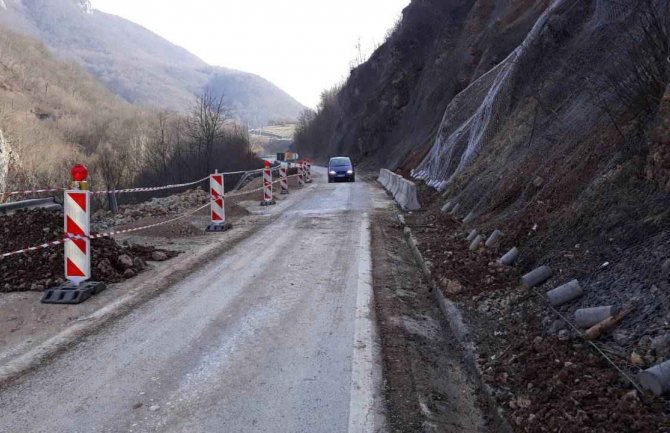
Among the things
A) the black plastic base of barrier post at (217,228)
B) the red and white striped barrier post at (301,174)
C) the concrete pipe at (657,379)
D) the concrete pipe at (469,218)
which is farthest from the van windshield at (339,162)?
the concrete pipe at (657,379)

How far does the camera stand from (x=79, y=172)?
682 cm

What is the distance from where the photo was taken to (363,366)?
4.62 m

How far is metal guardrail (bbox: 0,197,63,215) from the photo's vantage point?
8.68 meters

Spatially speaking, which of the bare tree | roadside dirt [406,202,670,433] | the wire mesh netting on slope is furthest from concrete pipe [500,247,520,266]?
the bare tree

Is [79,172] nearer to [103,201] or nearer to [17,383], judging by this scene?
[17,383]

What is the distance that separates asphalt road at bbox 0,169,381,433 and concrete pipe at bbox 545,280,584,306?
1.72 m

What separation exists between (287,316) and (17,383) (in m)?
2.61

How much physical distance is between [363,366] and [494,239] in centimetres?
380

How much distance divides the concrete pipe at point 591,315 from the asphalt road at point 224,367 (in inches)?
67.9

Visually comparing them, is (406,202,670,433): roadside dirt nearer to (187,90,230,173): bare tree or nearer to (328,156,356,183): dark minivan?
(328,156,356,183): dark minivan

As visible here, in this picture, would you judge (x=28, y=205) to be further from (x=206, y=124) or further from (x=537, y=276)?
(x=206, y=124)

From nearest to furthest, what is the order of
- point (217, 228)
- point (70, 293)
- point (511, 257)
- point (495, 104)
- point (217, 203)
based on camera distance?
point (70, 293) → point (511, 257) → point (217, 228) → point (217, 203) → point (495, 104)

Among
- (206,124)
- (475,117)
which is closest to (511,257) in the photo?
(475,117)

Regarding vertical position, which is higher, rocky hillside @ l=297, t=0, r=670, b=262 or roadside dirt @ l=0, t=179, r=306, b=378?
rocky hillside @ l=297, t=0, r=670, b=262
